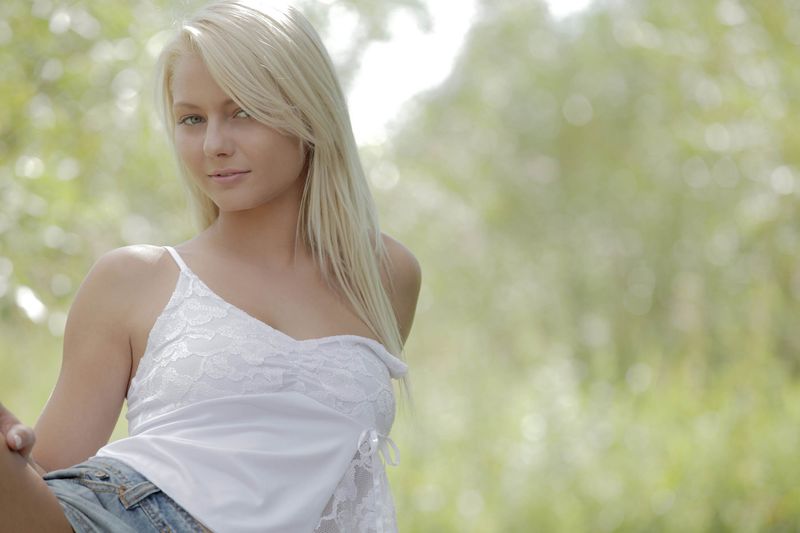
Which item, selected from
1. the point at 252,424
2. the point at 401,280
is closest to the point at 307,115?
the point at 401,280

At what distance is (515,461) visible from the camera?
547 cm

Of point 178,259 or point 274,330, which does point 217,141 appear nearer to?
point 178,259

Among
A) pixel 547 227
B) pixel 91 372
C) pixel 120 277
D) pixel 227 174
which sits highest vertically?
pixel 227 174

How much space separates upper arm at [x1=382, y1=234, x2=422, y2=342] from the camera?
233cm

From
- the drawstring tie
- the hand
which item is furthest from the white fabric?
the hand

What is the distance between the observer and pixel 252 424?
1819 mm

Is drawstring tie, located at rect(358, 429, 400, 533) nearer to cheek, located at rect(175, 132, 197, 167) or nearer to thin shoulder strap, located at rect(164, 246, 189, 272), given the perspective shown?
thin shoulder strap, located at rect(164, 246, 189, 272)

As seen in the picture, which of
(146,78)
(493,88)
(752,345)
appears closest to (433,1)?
(146,78)

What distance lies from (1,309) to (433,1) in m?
2.92

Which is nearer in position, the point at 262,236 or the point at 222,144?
the point at 222,144

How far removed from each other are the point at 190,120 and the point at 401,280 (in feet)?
1.96

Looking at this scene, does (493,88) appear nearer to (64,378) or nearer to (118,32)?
(118,32)

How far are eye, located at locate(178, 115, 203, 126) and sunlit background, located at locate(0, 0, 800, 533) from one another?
79 cm

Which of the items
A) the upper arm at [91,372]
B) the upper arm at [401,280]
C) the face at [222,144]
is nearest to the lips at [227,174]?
the face at [222,144]
